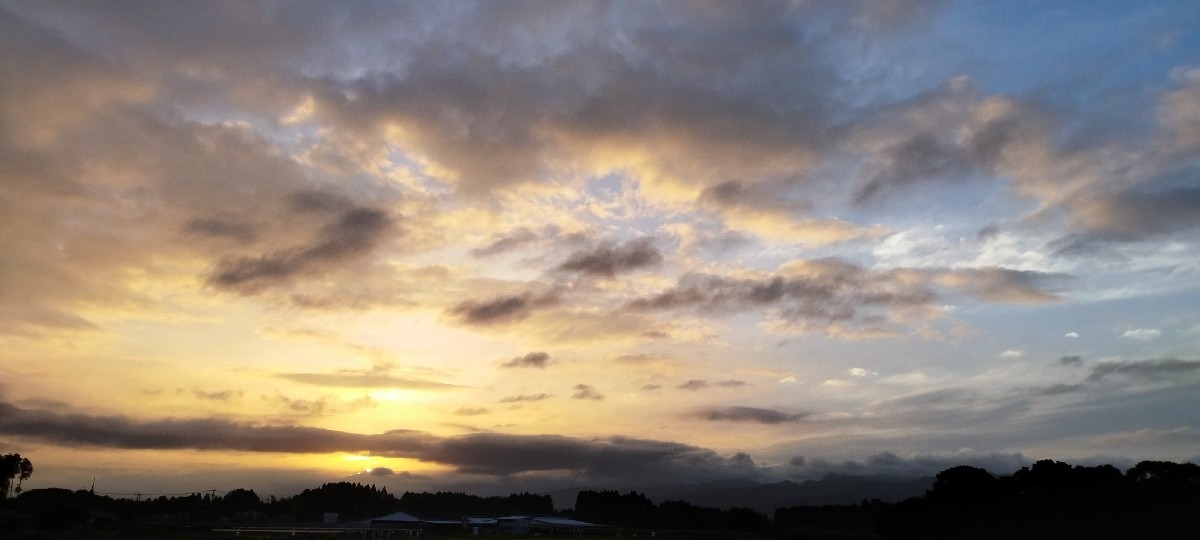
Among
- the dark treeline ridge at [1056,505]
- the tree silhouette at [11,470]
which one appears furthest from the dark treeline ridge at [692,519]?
the tree silhouette at [11,470]

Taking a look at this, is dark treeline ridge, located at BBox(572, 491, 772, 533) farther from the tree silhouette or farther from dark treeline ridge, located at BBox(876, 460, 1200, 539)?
the tree silhouette

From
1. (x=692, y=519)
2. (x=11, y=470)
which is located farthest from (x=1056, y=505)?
(x=11, y=470)

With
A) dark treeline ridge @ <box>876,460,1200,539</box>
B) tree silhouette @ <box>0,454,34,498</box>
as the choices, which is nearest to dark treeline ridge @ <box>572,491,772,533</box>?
dark treeline ridge @ <box>876,460,1200,539</box>

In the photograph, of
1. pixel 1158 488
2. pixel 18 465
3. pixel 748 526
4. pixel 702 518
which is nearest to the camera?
pixel 1158 488

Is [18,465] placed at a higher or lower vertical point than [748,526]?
higher

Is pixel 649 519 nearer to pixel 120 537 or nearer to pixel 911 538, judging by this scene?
pixel 911 538

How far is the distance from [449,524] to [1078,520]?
115407 millimetres

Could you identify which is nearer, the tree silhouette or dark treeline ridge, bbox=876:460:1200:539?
dark treeline ridge, bbox=876:460:1200:539

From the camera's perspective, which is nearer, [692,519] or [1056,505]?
[1056,505]

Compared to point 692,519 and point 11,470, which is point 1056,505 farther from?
point 11,470

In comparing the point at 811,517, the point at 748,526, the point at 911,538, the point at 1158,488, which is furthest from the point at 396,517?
the point at 1158,488

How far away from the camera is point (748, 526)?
157375mm

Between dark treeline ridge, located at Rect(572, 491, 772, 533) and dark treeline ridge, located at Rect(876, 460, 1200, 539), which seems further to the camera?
dark treeline ridge, located at Rect(572, 491, 772, 533)

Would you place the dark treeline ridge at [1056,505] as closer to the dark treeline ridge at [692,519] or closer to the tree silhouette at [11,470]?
the dark treeline ridge at [692,519]
